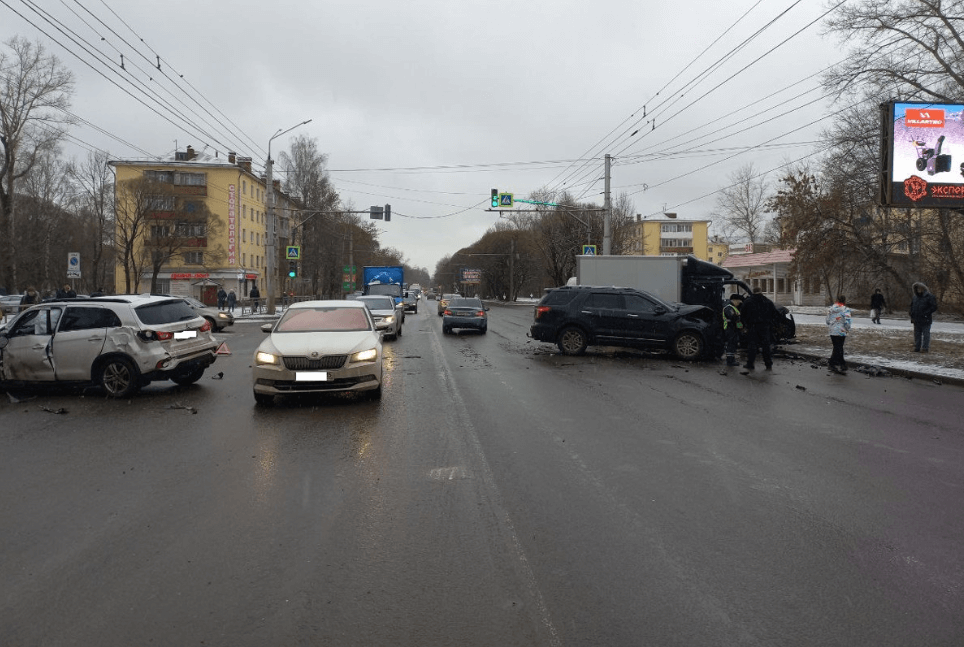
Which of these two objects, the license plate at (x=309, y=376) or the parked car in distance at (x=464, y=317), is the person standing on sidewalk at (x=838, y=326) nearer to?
the license plate at (x=309, y=376)

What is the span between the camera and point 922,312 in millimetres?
15531

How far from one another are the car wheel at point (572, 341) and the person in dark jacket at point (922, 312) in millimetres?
7861

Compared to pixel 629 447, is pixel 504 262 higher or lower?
higher

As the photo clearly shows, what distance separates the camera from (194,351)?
10688 millimetres

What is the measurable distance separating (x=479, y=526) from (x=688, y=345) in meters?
A: 12.6

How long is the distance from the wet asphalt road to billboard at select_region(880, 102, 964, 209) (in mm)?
10020

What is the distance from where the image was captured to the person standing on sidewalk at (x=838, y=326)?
13500 mm

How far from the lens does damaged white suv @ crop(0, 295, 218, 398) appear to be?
9.83 metres

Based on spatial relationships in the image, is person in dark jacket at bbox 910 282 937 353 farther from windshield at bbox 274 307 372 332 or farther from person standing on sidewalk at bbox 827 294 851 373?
windshield at bbox 274 307 372 332

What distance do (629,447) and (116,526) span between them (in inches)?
188

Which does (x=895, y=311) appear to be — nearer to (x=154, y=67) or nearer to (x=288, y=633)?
(x=154, y=67)

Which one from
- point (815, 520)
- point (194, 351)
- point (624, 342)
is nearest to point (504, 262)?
point (624, 342)

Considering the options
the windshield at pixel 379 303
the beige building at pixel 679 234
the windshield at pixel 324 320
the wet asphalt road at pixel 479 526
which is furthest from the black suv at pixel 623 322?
the beige building at pixel 679 234

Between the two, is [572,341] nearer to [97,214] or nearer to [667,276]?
[667,276]
